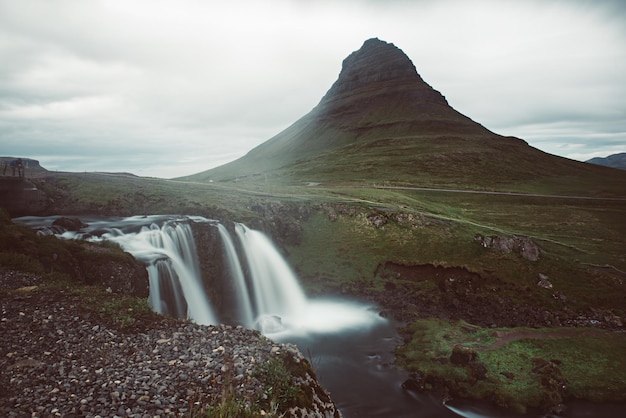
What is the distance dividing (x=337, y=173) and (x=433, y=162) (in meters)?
38.2

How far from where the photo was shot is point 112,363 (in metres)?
12.9

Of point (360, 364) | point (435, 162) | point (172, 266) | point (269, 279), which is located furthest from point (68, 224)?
point (435, 162)

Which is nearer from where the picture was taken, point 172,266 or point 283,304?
point 172,266

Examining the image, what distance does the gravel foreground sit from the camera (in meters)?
10.7

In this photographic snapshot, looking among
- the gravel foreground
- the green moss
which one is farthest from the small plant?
the green moss

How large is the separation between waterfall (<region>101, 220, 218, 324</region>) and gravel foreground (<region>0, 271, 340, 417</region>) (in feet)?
30.8

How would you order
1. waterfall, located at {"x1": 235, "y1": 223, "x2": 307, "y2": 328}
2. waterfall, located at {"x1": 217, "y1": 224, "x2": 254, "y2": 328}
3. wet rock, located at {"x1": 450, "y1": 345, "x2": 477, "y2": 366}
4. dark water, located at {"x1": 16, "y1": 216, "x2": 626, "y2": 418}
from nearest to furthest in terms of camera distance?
dark water, located at {"x1": 16, "y1": 216, "x2": 626, "y2": 418} → wet rock, located at {"x1": 450, "y1": 345, "x2": 477, "y2": 366} → waterfall, located at {"x1": 217, "y1": 224, "x2": 254, "y2": 328} → waterfall, located at {"x1": 235, "y1": 223, "x2": 307, "y2": 328}

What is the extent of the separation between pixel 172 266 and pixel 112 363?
1613 cm

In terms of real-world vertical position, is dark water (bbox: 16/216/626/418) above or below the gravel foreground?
below

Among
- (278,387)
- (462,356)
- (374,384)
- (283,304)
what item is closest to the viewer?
(278,387)

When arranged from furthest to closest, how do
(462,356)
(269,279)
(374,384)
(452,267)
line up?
1. (452,267)
2. (269,279)
3. (462,356)
4. (374,384)

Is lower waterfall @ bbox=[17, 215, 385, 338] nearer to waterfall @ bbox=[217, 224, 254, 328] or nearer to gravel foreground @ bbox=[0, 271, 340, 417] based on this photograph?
waterfall @ bbox=[217, 224, 254, 328]

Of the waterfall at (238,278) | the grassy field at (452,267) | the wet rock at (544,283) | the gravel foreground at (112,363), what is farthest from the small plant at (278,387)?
the wet rock at (544,283)

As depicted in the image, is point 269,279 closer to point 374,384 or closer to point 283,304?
point 283,304
